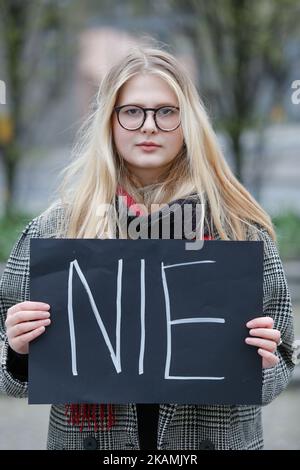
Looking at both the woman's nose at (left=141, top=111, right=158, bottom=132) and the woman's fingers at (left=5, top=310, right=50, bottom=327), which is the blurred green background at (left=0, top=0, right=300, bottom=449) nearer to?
the woman's nose at (left=141, top=111, right=158, bottom=132)

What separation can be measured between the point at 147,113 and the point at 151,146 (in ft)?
0.30

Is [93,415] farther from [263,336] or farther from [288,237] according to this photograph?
[288,237]

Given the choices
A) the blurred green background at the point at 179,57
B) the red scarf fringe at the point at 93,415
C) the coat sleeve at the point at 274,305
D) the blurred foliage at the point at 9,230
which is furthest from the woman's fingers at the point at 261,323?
the blurred green background at the point at 179,57

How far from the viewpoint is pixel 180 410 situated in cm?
238

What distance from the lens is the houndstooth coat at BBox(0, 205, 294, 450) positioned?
2.36 meters

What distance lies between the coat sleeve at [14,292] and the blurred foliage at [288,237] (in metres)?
5.77

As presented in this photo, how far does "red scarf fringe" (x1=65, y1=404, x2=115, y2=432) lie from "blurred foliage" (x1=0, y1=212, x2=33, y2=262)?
5.05m

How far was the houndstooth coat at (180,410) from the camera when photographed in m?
2.36

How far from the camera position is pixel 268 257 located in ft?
7.93

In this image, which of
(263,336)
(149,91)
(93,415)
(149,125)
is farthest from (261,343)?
(149,91)

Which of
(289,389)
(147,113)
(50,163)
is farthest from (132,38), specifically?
(147,113)

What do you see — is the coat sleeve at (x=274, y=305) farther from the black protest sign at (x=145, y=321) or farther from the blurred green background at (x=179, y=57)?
the blurred green background at (x=179, y=57)

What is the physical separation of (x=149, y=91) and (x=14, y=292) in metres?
0.69
